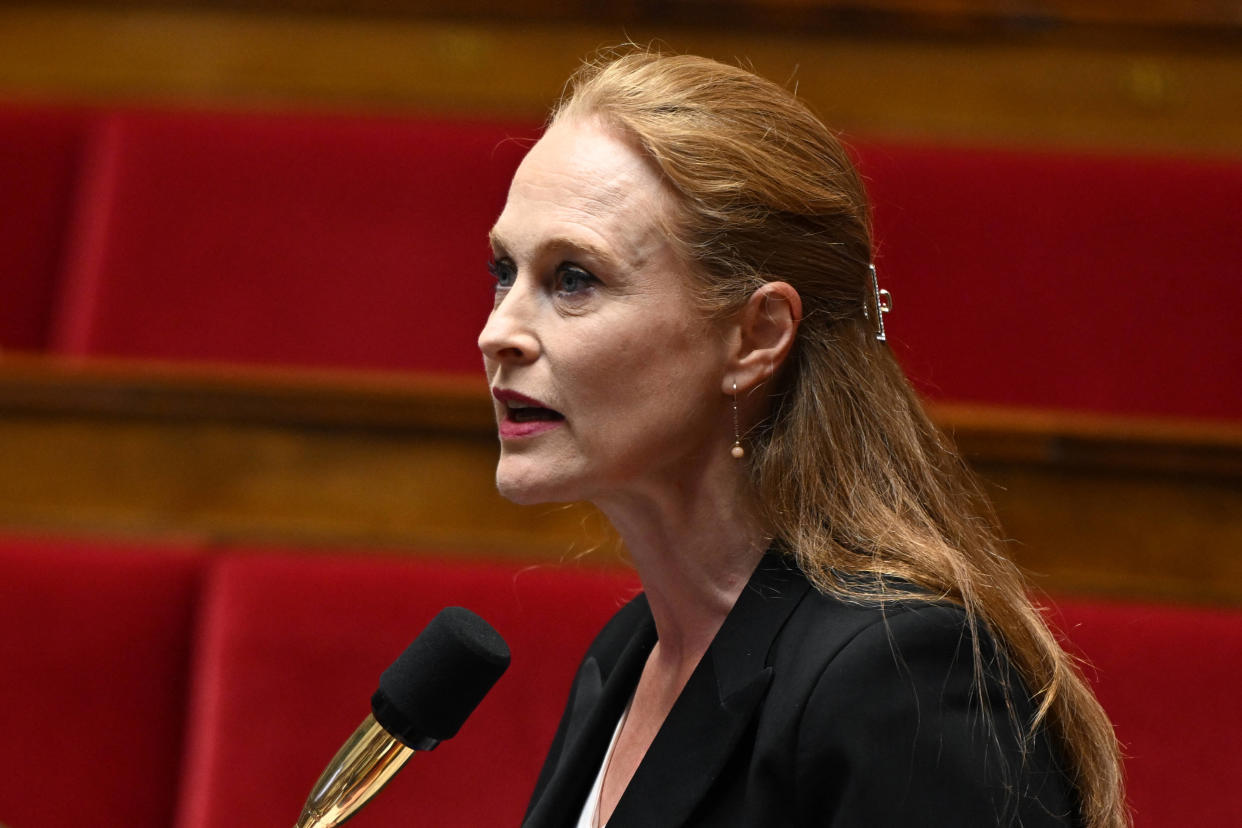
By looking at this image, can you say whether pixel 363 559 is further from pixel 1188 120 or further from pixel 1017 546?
pixel 1188 120

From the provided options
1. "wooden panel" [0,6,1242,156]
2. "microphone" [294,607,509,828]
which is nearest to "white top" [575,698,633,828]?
"microphone" [294,607,509,828]

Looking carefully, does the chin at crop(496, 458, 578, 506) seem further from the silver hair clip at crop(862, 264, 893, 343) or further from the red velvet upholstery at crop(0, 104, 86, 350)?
the red velvet upholstery at crop(0, 104, 86, 350)

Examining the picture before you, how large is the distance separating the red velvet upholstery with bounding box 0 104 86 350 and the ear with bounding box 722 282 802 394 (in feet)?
2.33

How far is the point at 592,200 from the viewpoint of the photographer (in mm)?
462

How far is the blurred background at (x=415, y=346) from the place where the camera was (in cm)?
67

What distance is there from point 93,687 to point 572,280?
357mm

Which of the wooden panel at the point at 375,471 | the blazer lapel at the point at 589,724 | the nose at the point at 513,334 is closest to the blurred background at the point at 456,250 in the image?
the wooden panel at the point at 375,471

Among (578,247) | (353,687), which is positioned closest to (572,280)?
(578,247)

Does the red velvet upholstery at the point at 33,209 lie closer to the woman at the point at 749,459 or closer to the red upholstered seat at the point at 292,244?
the red upholstered seat at the point at 292,244

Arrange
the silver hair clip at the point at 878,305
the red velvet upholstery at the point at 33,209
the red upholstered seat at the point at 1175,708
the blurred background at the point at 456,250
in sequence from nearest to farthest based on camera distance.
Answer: the silver hair clip at the point at 878,305, the red upholstered seat at the point at 1175,708, the blurred background at the point at 456,250, the red velvet upholstery at the point at 33,209

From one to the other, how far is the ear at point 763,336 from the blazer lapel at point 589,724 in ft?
0.40

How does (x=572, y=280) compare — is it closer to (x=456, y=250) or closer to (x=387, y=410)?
(x=387, y=410)

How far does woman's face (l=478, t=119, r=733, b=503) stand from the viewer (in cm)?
46

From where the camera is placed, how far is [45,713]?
0.68 m
